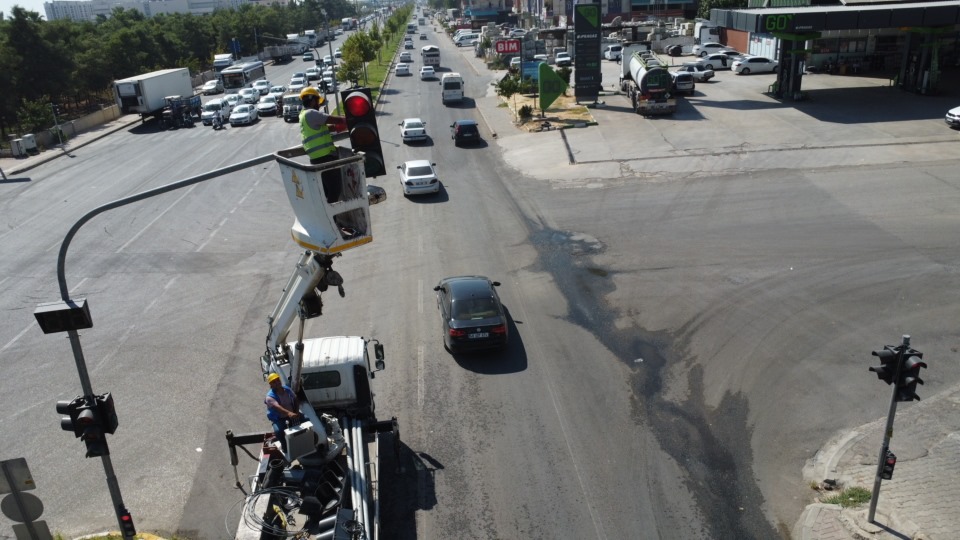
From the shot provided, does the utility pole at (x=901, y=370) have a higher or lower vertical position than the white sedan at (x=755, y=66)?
higher

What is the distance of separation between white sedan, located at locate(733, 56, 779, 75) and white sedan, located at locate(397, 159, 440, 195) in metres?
31.7

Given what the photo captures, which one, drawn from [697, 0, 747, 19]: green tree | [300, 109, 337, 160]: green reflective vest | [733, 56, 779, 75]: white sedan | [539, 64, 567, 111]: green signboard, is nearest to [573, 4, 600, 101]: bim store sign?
[539, 64, 567, 111]: green signboard

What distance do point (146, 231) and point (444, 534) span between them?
20.3 meters

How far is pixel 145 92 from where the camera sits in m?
49.1

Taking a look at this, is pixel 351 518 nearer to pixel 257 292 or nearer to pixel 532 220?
pixel 257 292

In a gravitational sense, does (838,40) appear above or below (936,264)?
above

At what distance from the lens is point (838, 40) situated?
48625 mm

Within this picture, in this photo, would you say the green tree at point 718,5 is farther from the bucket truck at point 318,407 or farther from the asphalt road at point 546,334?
the bucket truck at point 318,407

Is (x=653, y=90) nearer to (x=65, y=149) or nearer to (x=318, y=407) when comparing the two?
(x=318, y=407)

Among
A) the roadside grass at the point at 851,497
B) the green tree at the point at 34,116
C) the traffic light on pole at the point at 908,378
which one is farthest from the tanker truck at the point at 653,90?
the green tree at the point at 34,116

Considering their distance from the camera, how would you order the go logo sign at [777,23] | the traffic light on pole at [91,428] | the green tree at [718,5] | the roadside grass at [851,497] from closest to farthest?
the traffic light on pole at [91,428]
the roadside grass at [851,497]
the go logo sign at [777,23]
the green tree at [718,5]

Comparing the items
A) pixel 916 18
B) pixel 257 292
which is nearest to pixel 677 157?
pixel 916 18

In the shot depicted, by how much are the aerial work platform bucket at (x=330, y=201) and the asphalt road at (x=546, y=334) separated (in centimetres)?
534

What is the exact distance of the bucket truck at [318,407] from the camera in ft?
24.9
